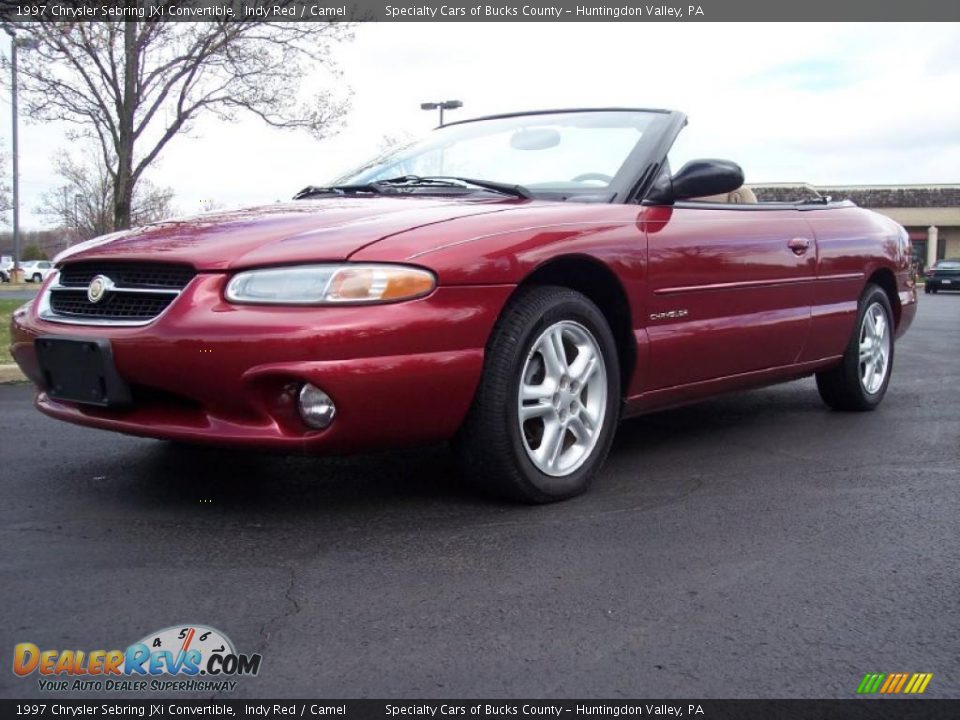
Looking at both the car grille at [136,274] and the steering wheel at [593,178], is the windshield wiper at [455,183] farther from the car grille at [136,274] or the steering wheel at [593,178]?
the car grille at [136,274]

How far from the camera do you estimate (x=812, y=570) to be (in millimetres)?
2764

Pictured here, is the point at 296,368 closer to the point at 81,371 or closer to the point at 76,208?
the point at 81,371

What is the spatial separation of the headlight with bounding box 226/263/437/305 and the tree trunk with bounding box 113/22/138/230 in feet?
39.2

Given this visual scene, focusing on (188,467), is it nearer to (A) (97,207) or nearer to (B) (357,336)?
(B) (357,336)

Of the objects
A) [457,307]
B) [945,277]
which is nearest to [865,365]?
[457,307]

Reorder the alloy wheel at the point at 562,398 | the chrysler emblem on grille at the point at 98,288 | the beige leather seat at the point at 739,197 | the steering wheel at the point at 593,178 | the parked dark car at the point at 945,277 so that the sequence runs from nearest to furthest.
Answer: the chrysler emblem on grille at the point at 98,288 → the alloy wheel at the point at 562,398 → the steering wheel at the point at 593,178 → the beige leather seat at the point at 739,197 → the parked dark car at the point at 945,277

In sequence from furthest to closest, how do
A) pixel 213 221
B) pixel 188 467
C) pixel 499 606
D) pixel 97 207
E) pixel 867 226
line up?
pixel 97 207 < pixel 867 226 < pixel 188 467 < pixel 213 221 < pixel 499 606

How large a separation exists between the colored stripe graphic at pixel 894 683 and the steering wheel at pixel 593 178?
7.75 feet

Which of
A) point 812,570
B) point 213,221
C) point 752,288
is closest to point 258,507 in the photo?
point 213,221

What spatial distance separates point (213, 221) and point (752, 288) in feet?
7.76

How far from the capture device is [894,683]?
2.07 metres

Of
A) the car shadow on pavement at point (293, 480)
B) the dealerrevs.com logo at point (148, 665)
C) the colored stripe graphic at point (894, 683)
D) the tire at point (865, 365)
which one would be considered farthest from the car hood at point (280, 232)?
the tire at point (865, 365)

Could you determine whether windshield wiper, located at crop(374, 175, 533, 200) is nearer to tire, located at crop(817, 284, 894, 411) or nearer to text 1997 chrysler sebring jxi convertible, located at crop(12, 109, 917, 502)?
text 1997 chrysler sebring jxi convertible, located at crop(12, 109, 917, 502)
